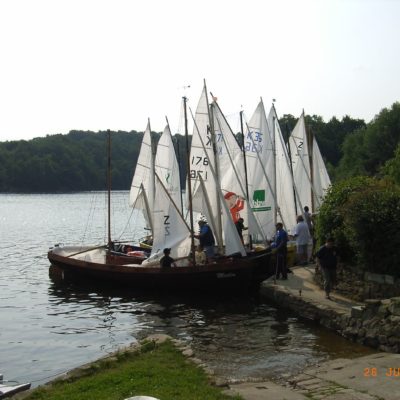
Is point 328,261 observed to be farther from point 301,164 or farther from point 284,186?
point 301,164

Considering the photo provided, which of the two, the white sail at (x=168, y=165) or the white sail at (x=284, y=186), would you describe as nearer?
the white sail at (x=168, y=165)

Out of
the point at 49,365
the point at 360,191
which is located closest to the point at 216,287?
the point at 360,191

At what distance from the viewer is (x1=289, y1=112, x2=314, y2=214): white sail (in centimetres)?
3112

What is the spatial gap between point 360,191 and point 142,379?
9.46 meters

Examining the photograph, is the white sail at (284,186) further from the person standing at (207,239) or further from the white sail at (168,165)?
the person standing at (207,239)

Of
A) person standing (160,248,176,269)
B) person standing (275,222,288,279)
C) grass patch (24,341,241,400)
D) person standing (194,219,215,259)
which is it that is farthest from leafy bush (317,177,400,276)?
person standing (160,248,176,269)

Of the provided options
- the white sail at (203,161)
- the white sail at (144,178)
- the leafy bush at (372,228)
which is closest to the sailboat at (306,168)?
the white sail at (144,178)

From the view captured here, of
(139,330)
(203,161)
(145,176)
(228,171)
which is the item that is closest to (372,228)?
(139,330)

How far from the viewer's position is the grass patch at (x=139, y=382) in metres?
8.75

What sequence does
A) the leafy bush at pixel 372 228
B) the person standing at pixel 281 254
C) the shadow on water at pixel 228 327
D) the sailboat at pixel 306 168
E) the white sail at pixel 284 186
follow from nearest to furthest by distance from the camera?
the shadow on water at pixel 228 327 < the leafy bush at pixel 372 228 < the person standing at pixel 281 254 < the white sail at pixel 284 186 < the sailboat at pixel 306 168

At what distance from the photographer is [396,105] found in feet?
241

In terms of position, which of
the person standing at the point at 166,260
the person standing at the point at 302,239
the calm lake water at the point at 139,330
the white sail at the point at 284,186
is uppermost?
the white sail at the point at 284,186

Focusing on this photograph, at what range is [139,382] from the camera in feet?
30.5

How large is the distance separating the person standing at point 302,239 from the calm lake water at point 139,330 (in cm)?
350
